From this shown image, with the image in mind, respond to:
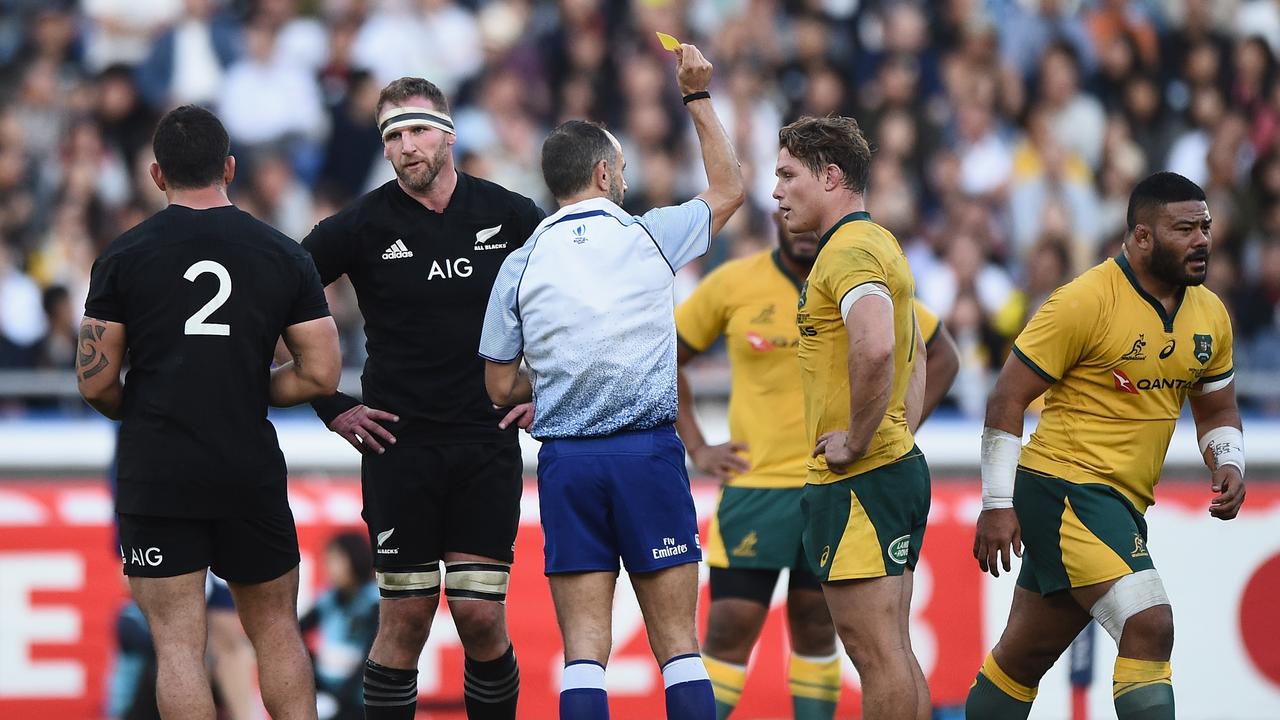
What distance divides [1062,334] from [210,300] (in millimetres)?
3482

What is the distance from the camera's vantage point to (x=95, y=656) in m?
9.61

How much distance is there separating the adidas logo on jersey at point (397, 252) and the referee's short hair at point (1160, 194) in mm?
3088

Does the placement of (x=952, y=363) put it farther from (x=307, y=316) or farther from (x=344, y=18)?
(x=344, y=18)

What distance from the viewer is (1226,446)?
7.22 meters

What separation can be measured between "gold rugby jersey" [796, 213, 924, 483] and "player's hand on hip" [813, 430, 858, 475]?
0.20 ft

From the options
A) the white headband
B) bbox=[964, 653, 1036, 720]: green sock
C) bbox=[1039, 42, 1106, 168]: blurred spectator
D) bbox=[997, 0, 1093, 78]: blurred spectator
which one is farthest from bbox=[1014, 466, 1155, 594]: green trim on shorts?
bbox=[997, 0, 1093, 78]: blurred spectator

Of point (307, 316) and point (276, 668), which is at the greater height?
point (307, 316)

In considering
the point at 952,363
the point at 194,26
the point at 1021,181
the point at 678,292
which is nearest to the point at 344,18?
the point at 194,26

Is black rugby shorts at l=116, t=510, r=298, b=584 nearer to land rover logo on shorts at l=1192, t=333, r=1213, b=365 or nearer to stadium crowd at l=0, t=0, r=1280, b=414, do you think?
land rover logo on shorts at l=1192, t=333, r=1213, b=365

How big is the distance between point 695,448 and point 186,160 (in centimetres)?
320

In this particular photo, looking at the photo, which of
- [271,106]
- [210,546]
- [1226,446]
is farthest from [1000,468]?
[271,106]

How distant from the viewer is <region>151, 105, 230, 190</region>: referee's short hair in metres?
6.41

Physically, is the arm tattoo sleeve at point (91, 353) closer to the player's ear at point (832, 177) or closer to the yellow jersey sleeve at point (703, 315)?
the player's ear at point (832, 177)

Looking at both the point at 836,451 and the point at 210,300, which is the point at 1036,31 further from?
the point at 210,300
